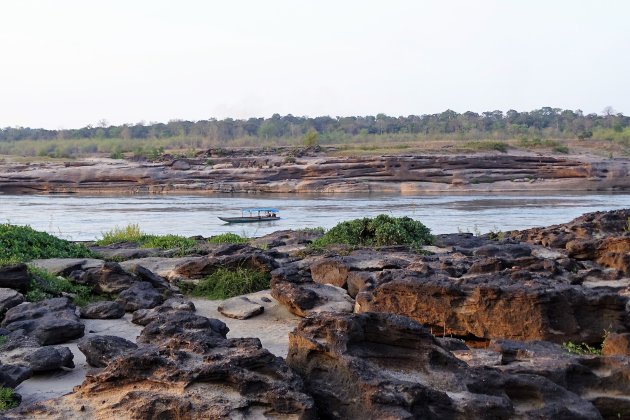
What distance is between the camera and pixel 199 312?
8.26 metres

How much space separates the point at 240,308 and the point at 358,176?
138 feet

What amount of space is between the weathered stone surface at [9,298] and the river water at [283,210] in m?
14.0

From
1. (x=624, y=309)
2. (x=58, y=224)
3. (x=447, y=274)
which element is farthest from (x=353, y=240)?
(x=58, y=224)

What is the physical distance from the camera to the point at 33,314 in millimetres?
7086

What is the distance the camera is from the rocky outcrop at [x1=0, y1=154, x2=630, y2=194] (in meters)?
48.7

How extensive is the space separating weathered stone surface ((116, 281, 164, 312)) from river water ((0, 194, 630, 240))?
1358cm

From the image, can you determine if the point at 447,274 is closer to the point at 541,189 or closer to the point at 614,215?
the point at 614,215

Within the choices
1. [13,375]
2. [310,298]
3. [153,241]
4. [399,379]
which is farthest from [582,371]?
[153,241]

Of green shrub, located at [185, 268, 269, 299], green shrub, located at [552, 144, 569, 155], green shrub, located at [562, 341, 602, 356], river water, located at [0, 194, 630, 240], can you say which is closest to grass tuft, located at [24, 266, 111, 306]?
green shrub, located at [185, 268, 269, 299]

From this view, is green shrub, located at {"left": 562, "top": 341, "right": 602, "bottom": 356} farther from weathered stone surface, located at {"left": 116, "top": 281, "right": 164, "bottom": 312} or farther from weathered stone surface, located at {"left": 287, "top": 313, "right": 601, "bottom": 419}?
weathered stone surface, located at {"left": 116, "top": 281, "right": 164, "bottom": 312}

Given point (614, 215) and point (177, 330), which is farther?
point (614, 215)

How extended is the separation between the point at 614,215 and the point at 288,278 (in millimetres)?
11190

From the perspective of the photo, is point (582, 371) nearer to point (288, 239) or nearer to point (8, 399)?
point (8, 399)

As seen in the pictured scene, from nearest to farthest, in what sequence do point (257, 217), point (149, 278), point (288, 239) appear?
point (149, 278)
point (288, 239)
point (257, 217)
